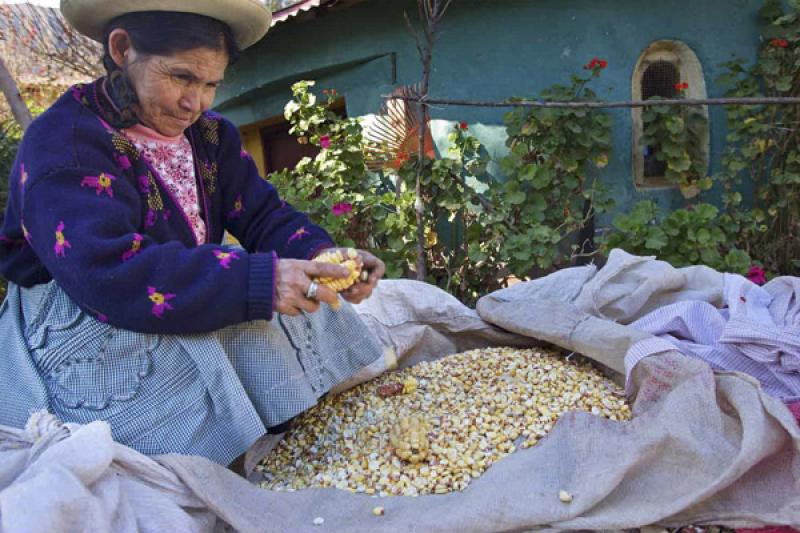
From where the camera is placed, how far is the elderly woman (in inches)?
65.3

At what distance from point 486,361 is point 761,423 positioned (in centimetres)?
102

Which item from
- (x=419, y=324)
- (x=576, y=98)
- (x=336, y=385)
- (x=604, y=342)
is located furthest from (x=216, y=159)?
(x=576, y=98)

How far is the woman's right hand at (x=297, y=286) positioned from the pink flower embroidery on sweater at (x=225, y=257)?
0.38 feet

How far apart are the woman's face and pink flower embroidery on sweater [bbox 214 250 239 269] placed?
0.48 meters

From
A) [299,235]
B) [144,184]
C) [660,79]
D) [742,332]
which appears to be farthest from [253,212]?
[660,79]

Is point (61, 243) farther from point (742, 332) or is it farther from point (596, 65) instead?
point (596, 65)

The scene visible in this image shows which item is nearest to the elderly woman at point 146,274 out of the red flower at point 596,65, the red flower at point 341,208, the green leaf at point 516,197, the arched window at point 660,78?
the red flower at point 341,208

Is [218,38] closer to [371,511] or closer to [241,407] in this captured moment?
[241,407]

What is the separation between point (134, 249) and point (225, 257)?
0.71 feet

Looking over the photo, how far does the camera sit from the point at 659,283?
2727 mm

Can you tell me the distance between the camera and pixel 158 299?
→ 1665mm

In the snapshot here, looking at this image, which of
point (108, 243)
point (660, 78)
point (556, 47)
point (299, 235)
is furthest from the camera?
point (660, 78)

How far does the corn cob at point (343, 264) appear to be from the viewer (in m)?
1.80

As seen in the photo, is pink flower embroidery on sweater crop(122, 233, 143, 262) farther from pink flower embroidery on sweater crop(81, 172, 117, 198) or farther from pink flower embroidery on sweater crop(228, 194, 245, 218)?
pink flower embroidery on sweater crop(228, 194, 245, 218)
